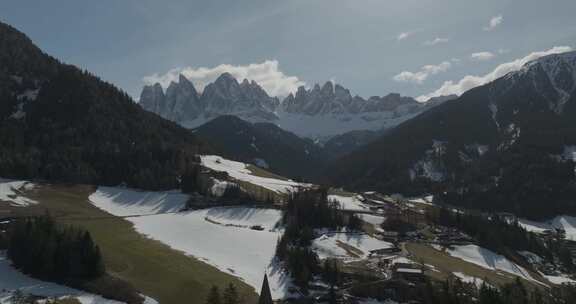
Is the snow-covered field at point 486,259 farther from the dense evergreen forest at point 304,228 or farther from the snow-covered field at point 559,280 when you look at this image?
the dense evergreen forest at point 304,228

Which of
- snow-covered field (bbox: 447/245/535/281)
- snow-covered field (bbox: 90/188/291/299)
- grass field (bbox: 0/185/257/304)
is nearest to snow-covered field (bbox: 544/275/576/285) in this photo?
snow-covered field (bbox: 447/245/535/281)

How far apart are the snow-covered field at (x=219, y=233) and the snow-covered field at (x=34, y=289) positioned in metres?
32.4

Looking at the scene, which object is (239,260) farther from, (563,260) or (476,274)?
(563,260)

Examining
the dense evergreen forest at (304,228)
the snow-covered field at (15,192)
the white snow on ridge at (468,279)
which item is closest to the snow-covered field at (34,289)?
the dense evergreen forest at (304,228)

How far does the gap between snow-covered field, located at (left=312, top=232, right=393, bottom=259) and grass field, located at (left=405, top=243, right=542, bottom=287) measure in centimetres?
1064

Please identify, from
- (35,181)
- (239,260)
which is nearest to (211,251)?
(239,260)

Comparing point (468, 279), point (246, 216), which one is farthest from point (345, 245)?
point (246, 216)

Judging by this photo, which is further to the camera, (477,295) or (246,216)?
(246,216)

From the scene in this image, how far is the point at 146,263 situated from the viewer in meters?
114

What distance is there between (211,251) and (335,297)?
41.5 metres

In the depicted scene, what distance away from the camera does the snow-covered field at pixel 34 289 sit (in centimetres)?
9050

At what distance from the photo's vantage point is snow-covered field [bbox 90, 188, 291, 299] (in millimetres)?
121188

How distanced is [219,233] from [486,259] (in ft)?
286

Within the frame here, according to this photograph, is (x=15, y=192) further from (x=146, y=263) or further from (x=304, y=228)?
(x=304, y=228)
